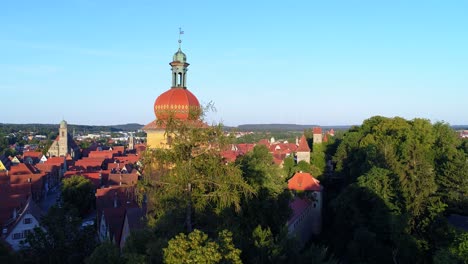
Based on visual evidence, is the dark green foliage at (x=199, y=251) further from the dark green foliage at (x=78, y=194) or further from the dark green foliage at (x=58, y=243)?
the dark green foliage at (x=78, y=194)

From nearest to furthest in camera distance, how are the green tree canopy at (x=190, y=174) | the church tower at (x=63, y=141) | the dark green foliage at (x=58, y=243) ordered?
the green tree canopy at (x=190, y=174)
the dark green foliage at (x=58, y=243)
the church tower at (x=63, y=141)

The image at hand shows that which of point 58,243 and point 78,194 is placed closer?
point 58,243

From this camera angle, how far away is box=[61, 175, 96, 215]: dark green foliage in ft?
133

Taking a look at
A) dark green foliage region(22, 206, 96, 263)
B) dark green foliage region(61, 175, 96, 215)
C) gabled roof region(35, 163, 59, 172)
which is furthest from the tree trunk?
gabled roof region(35, 163, 59, 172)

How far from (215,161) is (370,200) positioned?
52.5ft

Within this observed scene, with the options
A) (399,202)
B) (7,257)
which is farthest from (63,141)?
(399,202)

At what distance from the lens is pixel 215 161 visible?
530 inches

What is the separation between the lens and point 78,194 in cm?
4081

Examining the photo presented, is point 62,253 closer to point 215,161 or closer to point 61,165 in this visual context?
point 215,161

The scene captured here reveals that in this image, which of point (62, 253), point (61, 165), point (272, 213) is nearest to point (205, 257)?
point (272, 213)

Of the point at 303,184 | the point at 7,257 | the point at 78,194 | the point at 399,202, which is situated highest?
the point at 399,202

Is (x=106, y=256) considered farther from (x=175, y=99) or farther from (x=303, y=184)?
(x=303, y=184)

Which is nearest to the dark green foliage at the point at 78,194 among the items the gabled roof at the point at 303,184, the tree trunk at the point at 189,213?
the gabled roof at the point at 303,184

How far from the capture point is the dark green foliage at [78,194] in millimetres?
40506
